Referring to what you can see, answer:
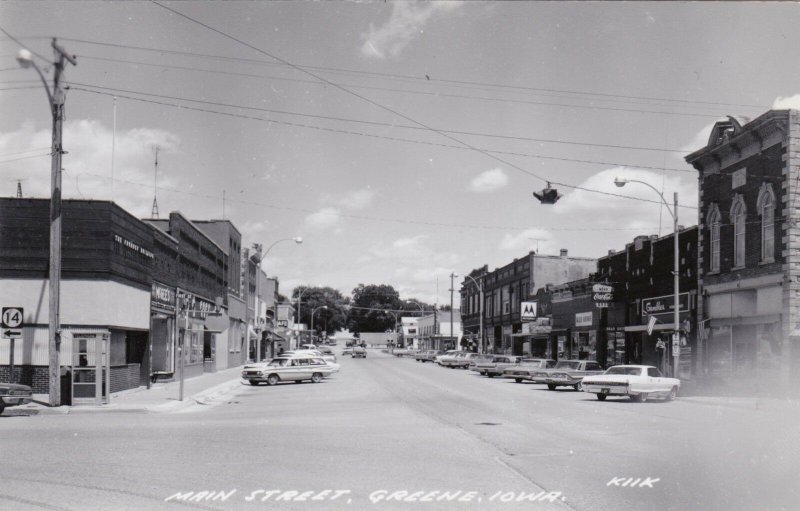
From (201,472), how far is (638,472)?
603 cm

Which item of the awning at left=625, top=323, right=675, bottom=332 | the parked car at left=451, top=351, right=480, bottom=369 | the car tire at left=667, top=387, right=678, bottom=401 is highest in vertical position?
the awning at left=625, top=323, right=675, bottom=332

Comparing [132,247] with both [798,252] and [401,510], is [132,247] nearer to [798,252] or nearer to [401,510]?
[401,510]

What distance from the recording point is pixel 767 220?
31219 mm

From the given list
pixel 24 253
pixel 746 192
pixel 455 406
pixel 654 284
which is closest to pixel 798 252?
pixel 746 192

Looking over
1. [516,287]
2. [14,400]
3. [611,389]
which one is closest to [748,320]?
[611,389]

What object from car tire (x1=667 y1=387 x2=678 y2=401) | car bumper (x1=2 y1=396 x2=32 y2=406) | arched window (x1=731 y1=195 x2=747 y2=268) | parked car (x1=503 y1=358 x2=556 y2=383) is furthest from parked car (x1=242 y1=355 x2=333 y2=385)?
arched window (x1=731 y1=195 x2=747 y2=268)

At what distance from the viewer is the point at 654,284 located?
4169cm

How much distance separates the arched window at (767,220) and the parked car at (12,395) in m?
26.5

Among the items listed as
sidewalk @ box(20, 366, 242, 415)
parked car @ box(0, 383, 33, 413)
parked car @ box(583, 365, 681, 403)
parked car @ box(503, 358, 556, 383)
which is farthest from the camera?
parked car @ box(503, 358, 556, 383)

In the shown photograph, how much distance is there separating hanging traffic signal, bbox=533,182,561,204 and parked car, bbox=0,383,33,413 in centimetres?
1417

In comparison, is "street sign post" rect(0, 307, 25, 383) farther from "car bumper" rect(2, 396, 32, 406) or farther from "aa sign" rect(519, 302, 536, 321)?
"aa sign" rect(519, 302, 536, 321)

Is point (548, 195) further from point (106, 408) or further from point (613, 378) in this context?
point (106, 408)

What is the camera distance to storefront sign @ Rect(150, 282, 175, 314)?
32.3 metres

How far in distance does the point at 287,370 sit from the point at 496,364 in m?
14.5
